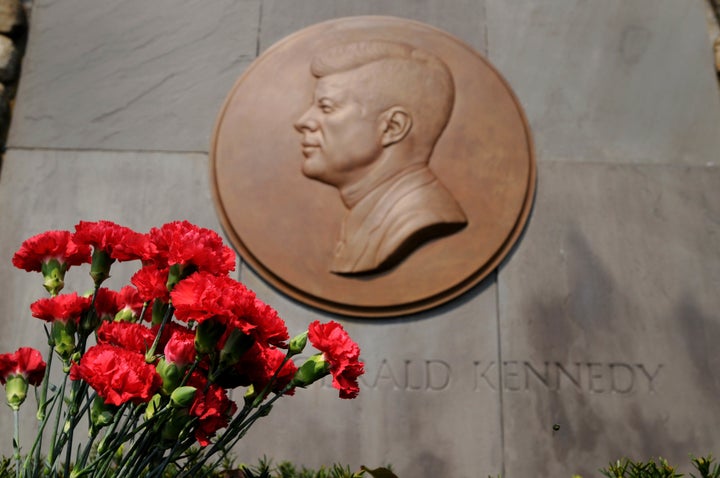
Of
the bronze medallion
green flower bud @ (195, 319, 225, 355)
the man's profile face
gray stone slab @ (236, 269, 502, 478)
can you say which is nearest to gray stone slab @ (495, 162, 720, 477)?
gray stone slab @ (236, 269, 502, 478)

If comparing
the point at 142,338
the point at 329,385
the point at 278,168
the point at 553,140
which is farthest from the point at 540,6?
the point at 142,338

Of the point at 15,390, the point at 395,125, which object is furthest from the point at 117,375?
the point at 395,125

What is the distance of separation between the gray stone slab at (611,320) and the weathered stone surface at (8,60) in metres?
2.88

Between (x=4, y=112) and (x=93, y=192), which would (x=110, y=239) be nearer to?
(x=93, y=192)

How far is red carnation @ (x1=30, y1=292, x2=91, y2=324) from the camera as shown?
48.6 inches

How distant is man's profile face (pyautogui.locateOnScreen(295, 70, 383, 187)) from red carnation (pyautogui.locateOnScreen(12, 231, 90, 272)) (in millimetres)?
2127

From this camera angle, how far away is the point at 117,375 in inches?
42.3

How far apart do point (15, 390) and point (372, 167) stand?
7.83 ft

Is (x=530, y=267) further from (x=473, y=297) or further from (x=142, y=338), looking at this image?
(x=142, y=338)

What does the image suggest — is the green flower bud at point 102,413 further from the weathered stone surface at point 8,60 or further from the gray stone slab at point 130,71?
the weathered stone surface at point 8,60

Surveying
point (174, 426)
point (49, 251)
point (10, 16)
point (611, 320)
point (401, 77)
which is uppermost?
Answer: point (10, 16)

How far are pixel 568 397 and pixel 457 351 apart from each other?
561mm

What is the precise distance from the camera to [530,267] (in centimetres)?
337

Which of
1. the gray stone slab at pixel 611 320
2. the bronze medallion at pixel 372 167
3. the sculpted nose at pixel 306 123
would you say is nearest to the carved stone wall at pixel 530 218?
the gray stone slab at pixel 611 320
